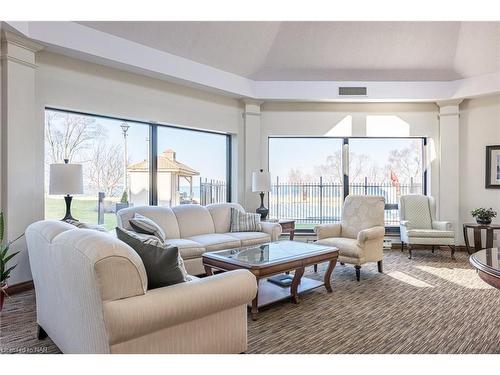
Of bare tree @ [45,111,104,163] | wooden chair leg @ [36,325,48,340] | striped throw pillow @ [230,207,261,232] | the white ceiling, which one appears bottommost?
wooden chair leg @ [36,325,48,340]

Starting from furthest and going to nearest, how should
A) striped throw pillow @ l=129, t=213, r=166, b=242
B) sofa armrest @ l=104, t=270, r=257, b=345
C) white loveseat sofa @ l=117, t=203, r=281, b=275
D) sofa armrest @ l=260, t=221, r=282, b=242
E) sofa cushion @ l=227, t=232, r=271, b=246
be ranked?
sofa armrest @ l=260, t=221, r=282, b=242 < sofa cushion @ l=227, t=232, r=271, b=246 < white loveseat sofa @ l=117, t=203, r=281, b=275 < striped throw pillow @ l=129, t=213, r=166, b=242 < sofa armrest @ l=104, t=270, r=257, b=345

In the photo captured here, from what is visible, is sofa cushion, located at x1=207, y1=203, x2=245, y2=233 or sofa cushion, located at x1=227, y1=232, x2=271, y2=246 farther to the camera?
sofa cushion, located at x1=207, y1=203, x2=245, y2=233

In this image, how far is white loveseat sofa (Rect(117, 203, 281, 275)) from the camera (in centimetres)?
416

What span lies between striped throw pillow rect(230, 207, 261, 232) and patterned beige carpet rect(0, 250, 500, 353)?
1.36 meters

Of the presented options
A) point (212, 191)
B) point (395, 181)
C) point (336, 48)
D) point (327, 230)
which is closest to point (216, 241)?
point (327, 230)

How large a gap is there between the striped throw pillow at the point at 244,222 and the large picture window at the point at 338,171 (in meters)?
1.60

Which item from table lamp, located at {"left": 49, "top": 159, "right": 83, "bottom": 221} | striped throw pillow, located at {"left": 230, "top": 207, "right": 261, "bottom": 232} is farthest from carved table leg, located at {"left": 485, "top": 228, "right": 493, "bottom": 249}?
table lamp, located at {"left": 49, "top": 159, "right": 83, "bottom": 221}

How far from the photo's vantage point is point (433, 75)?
6117mm

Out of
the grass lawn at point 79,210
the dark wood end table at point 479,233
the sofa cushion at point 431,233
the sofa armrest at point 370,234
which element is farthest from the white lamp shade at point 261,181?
the dark wood end table at point 479,233

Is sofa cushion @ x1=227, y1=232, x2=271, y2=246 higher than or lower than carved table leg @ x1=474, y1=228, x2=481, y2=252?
higher

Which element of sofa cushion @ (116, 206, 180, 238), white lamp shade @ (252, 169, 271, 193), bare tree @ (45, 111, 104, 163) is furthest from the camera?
white lamp shade @ (252, 169, 271, 193)

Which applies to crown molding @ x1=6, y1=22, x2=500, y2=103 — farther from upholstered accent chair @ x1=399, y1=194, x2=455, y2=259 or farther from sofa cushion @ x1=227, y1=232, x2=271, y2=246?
sofa cushion @ x1=227, y1=232, x2=271, y2=246

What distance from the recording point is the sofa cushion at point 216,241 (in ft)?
14.2
